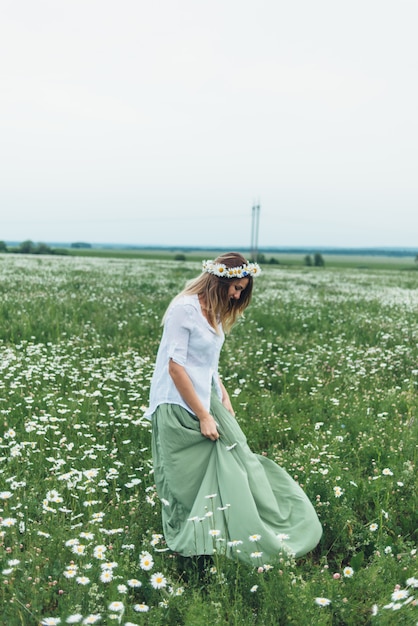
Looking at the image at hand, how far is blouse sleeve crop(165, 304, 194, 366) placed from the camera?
13.1 feet

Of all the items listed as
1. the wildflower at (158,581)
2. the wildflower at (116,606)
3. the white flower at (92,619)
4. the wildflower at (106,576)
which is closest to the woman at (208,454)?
the wildflower at (158,581)

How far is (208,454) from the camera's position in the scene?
13.3 ft

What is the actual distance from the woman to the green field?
206 mm

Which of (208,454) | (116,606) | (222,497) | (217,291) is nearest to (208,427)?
(208,454)

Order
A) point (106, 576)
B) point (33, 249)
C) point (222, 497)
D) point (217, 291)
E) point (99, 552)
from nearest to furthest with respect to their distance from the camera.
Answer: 1. point (106, 576)
2. point (99, 552)
3. point (222, 497)
4. point (217, 291)
5. point (33, 249)

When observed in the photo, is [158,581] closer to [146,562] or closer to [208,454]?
[146,562]

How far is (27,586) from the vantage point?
3270 millimetres

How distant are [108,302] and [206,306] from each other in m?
10.5

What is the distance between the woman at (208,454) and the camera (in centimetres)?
375

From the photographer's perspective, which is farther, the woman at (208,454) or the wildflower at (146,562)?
the woman at (208,454)

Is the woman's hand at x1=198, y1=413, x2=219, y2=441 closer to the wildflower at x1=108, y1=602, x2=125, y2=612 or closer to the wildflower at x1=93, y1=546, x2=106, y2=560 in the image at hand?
the wildflower at x1=93, y1=546, x2=106, y2=560

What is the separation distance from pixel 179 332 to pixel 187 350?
170mm

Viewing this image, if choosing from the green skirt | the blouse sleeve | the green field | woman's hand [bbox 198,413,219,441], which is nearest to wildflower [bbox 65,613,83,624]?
the green field

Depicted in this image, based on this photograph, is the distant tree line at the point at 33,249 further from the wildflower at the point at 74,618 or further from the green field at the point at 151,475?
the wildflower at the point at 74,618
